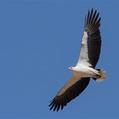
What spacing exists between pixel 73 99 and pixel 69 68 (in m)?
2.19

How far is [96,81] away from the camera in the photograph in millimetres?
30391

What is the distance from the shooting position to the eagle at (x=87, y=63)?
30.8 metres

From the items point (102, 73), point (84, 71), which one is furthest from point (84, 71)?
point (102, 73)

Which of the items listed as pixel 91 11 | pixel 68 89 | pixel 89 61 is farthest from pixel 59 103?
pixel 91 11

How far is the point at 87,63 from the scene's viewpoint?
31344 millimetres

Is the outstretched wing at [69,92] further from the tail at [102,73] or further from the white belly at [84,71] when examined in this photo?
the tail at [102,73]

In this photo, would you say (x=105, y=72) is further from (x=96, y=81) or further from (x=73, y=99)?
(x=73, y=99)

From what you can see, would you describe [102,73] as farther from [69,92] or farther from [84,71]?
[69,92]

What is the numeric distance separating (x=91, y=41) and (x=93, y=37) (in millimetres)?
228

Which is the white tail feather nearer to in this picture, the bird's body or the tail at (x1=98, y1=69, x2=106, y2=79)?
the tail at (x1=98, y1=69, x2=106, y2=79)

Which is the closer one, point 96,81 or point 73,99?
point 96,81

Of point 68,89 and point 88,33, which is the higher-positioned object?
point 88,33

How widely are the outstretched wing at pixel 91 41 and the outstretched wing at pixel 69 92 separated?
1261 millimetres

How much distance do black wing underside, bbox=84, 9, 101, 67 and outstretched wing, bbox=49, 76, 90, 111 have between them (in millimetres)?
1440
